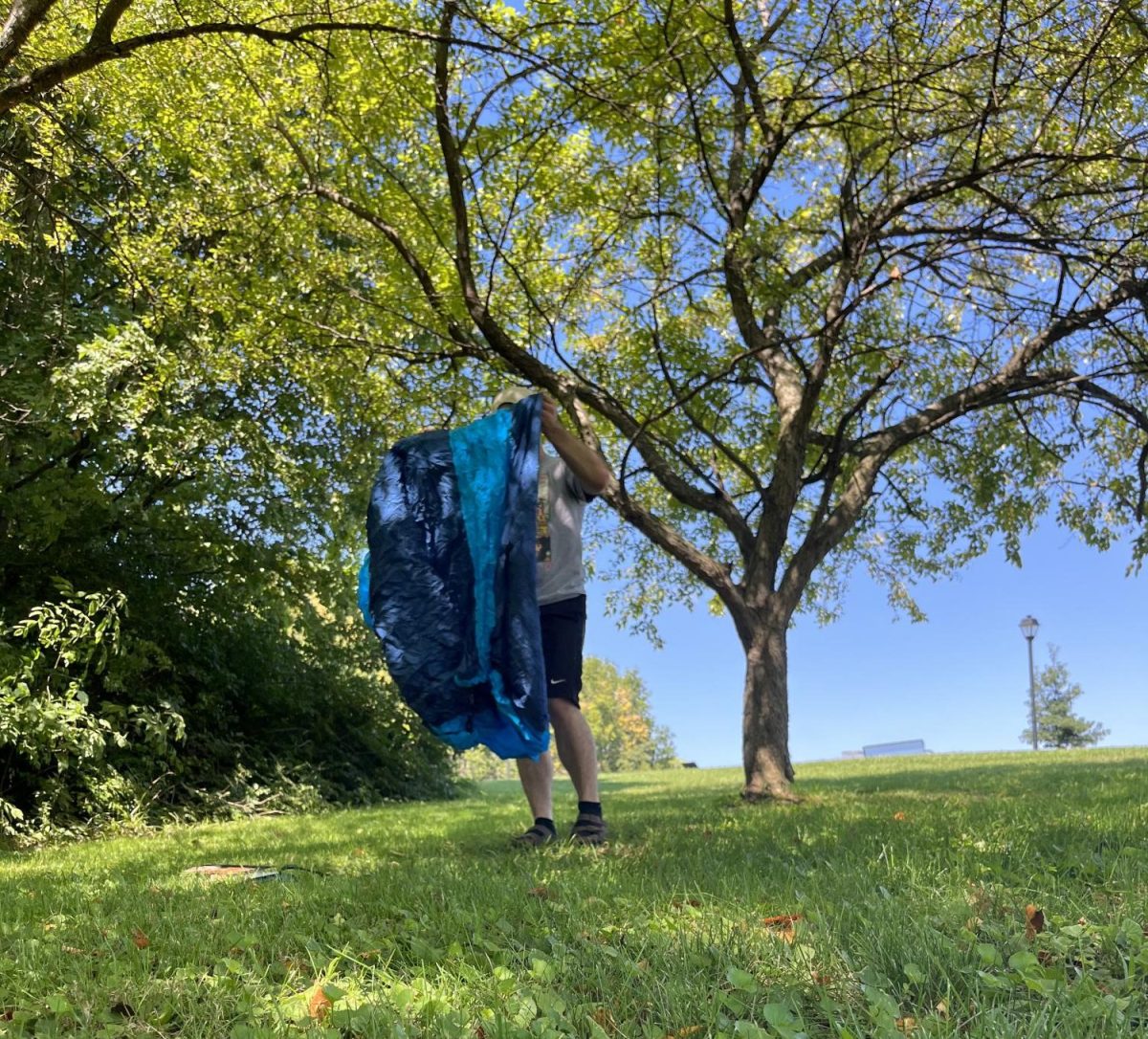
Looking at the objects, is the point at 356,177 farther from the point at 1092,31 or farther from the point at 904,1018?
the point at 904,1018

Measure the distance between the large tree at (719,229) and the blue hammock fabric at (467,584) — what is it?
231 cm

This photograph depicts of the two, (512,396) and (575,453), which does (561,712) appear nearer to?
(575,453)

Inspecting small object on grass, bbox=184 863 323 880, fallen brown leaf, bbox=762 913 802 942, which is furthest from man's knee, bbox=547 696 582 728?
fallen brown leaf, bbox=762 913 802 942

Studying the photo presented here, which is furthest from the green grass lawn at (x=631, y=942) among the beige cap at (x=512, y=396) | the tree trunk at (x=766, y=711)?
the tree trunk at (x=766, y=711)

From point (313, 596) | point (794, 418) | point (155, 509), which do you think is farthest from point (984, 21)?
point (313, 596)

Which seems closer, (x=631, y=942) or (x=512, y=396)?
(x=631, y=942)

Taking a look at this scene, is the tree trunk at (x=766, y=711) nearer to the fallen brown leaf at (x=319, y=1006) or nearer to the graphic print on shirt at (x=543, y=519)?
the graphic print on shirt at (x=543, y=519)

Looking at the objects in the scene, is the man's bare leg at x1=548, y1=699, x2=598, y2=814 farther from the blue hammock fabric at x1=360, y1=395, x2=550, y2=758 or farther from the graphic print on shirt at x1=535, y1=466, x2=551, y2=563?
the graphic print on shirt at x1=535, y1=466, x2=551, y2=563

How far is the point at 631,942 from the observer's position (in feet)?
7.95

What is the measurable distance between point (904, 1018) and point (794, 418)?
265 inches

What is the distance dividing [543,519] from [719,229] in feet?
17.2

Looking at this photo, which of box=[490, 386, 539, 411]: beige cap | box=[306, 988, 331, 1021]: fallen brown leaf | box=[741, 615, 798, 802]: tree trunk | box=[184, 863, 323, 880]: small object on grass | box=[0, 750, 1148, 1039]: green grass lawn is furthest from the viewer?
box=[741, 615, 798, 802]: tree trunk

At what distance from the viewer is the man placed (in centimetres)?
455

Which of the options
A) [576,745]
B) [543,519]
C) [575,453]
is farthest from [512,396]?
[576,745]
